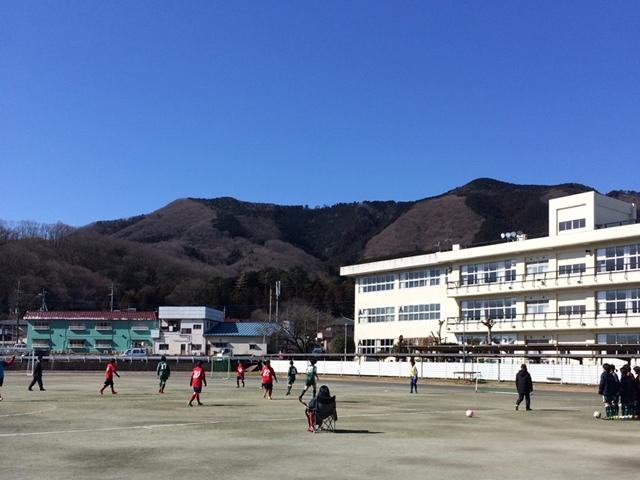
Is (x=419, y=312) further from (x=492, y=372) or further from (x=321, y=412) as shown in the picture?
(x=321, y=412)

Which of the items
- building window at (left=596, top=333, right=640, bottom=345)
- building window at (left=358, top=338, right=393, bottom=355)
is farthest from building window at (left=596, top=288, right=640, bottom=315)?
building window at (left=358, top=338, right=393, bottom=355)

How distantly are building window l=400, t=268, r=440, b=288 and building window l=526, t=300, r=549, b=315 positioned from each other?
36.7ft

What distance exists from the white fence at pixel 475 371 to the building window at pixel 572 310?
10.3m

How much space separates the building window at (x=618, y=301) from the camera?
56.4 meters

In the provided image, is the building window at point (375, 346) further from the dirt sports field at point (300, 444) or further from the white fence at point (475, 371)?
the dirt sports field at point (300, 444)

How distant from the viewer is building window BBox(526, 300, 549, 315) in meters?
63.9

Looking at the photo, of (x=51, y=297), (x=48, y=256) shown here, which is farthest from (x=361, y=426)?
(x=48, y=256)

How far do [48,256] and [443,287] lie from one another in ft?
335

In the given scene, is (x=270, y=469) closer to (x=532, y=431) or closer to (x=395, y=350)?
(x=532, y=431)

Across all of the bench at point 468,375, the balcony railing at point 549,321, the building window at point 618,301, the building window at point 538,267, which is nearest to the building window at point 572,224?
the building window at point 538,267

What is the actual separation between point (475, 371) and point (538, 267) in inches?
675

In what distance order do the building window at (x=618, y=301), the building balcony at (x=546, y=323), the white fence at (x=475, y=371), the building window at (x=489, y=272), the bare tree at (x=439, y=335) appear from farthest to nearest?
the bare tree at (x=439, y=335) < the building window at (x=489, y=272) < the building balcony at (x=546, y=323) < the building window at (x=618, y=301) < the white fence at (x=475, y=371)

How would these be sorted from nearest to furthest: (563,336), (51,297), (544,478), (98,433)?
(544,478) < (98,433) < (563,336) < (51,297)

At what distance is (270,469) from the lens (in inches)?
466
